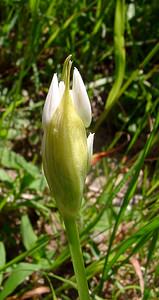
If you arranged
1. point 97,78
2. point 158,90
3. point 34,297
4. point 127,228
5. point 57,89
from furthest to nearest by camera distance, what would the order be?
point 97,78 → point 158,90 → point 127,228 → point 34,297 → point 57,89

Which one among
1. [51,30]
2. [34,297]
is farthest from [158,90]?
[34,297]

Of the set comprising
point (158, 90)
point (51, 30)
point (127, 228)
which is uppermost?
point (51, 30)

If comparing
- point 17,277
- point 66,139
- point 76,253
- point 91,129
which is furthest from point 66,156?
point 91,129

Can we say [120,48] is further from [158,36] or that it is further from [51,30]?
[158,36]

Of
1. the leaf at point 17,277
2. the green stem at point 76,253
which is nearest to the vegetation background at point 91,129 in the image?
the leaf at point 17,277

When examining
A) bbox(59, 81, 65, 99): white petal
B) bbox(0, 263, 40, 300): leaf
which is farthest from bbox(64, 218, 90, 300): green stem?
bbox(0, 263, 40, 300): leaf

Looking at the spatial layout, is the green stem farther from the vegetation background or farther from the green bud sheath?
the vegetation background

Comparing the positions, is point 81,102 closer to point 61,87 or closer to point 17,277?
point 61,87
